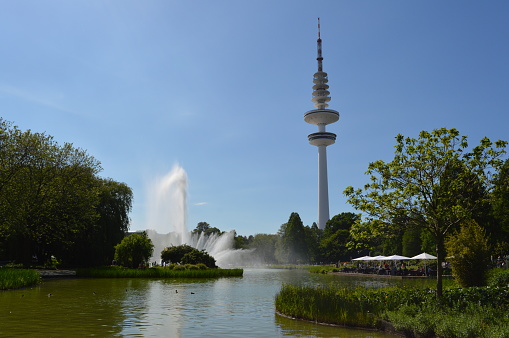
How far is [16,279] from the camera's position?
29641 mm

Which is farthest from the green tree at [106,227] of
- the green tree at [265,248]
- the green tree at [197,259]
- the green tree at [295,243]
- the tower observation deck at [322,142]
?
the tower observation deck at [322,142]

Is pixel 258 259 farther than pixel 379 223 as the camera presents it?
Yes

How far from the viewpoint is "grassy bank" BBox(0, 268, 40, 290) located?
28.4 m

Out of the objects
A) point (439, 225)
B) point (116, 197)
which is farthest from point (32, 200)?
point (439, 225)

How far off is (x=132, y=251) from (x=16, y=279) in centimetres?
1993

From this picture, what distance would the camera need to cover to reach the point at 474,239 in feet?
81.9

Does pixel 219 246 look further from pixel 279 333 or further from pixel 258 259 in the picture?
pixel 279 333

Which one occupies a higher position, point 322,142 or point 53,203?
point 322,142

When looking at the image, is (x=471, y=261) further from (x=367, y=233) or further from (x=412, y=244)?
(x=412, y=244)

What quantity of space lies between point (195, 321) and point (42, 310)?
7.36 metres

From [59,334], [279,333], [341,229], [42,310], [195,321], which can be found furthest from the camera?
[341,229]

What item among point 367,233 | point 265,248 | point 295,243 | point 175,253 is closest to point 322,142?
point 265,248

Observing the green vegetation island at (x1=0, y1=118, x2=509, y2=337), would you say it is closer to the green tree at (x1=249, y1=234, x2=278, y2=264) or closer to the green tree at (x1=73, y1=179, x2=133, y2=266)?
the green tree at (x1=73, y1=179, x2=133, y2=266)

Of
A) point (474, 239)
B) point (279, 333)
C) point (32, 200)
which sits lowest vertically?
point (279, 333)
